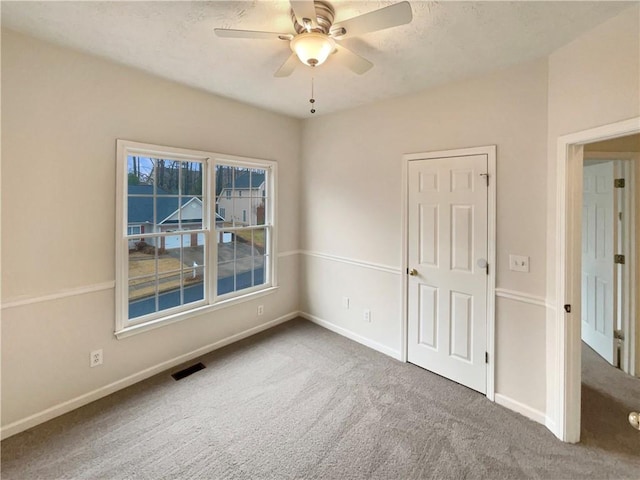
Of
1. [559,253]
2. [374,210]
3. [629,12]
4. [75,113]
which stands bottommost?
[559,253]

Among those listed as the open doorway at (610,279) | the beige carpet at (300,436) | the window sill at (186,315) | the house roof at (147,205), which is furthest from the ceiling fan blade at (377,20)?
the window sill at (186,315)

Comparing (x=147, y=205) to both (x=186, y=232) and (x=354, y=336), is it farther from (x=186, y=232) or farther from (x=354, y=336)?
(x=354, y=336)

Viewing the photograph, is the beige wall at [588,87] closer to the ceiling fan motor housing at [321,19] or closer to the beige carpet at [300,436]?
the beige carpet at [300,436]

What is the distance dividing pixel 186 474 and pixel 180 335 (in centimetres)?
141

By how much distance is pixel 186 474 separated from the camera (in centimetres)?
174

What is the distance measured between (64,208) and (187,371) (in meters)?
1.72

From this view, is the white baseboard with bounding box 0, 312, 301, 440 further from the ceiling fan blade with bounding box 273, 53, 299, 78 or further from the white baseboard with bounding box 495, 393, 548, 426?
the ceiling fan blade with bounding box 273, 53, 299, 78

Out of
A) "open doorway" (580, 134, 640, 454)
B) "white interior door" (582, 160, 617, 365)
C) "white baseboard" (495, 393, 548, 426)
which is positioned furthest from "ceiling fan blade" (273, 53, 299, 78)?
"white interior door" (582, 160, 617, 365)

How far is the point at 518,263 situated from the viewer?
90.2 inches

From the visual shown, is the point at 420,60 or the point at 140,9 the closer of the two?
the point at 140,9

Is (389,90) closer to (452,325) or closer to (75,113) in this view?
(452,325)

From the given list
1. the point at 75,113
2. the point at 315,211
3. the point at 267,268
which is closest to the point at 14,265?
the point at 75,113

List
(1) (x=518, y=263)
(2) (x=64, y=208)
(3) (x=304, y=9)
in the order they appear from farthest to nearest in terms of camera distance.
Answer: (1) (x=518, y=263), (2) (x=64, y=208), (3) (x=304, y=9)

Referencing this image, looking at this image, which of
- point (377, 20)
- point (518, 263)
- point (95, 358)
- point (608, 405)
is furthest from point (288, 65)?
point (608, 405)
